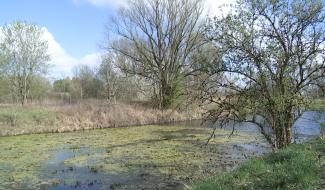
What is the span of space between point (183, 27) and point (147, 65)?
540 centimetres

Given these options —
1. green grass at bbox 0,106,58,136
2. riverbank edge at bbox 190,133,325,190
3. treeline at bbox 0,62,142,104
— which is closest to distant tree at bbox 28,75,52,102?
treeline at bbox 0,62,142,104

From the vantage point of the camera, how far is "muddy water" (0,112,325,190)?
11.1 meters

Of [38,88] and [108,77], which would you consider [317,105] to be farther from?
[108,77]

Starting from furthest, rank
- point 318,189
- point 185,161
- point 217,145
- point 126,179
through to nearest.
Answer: point 217,145
point 185,161
point 126,179
point 318,189

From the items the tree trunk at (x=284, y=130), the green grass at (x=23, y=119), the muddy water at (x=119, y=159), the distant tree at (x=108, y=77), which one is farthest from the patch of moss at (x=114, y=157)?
the distant tree at (x=108, y=77)

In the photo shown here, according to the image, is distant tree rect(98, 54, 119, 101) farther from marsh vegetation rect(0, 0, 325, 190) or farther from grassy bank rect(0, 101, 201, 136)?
marsh vegetation rect(0, 0, 325, 190)

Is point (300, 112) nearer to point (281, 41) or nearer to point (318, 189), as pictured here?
point (281, 41)

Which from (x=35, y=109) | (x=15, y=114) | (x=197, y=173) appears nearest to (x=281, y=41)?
(x=197, y=173)

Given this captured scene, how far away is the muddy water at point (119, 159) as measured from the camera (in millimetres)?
11109

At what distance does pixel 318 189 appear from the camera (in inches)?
202

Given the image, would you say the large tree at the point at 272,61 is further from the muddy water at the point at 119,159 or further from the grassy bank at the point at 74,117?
the grassy bank at the point at 74,117

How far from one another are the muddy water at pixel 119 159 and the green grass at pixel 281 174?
376 centimetres

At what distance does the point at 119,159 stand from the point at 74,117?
45.3ft

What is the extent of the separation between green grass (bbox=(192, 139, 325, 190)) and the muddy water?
3.76 metres
